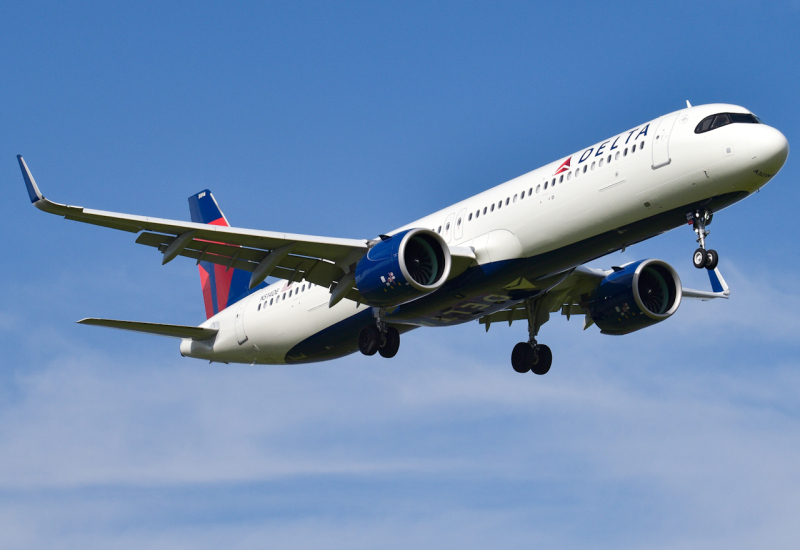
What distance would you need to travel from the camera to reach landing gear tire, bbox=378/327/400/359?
100 ft

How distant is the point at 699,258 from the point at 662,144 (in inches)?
121

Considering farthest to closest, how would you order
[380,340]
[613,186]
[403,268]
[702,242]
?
[380,340]
[403,268]
[613,186]
[702,242]

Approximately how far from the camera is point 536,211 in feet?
86.2

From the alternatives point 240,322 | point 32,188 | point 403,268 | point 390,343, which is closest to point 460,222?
point 403,268

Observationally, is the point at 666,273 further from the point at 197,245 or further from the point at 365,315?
the point at 197,245

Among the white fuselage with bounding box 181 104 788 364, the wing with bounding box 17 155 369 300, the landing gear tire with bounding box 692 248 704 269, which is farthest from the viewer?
the wing with bounding box 17 155 369 300

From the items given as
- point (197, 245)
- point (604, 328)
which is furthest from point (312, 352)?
point (604, 328)

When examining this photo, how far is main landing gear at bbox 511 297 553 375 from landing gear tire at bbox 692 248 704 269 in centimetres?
896

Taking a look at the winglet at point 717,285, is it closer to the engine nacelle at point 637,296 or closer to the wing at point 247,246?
the engine nacelle at point 637,296

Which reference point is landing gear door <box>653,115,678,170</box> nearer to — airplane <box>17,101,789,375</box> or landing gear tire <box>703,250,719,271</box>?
airplane <box>17,101,789,375</box>

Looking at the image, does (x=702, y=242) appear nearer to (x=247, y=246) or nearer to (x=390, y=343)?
(x=390, y=343)

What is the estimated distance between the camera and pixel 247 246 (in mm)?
27984

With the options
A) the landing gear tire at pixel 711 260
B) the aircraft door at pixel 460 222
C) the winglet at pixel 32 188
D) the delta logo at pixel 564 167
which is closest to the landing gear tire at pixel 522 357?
the aircraft door at pixel 460 222

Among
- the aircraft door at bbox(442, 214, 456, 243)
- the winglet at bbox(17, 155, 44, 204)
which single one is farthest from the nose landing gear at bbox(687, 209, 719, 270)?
the winglet at bbox(17, 155, 44, 204)
